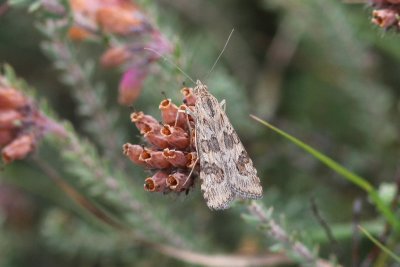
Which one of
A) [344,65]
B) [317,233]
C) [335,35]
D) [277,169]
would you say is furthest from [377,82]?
[317,233]

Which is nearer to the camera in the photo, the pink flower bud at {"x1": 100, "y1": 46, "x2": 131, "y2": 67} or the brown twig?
the pink flower bud at {"x1": 100, "y1": 46, "x2": 131, "y2": 67}

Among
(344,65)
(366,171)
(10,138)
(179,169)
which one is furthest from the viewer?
(344,65)

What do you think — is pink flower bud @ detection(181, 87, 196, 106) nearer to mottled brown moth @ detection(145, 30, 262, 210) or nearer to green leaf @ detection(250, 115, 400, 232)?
mottled brown moth @ detection(145, 30, 262, 210)

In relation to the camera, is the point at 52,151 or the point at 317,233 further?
the point at 52,151

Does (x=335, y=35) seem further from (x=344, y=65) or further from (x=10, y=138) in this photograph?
(x=10, y=138)

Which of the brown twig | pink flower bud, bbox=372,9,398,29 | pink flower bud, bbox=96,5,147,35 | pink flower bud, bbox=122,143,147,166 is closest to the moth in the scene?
pink flower bud, bbox=122,143,147,166

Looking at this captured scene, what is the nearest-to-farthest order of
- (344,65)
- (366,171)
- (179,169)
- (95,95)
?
(179,169), (95,95), (366,171), (344,65)

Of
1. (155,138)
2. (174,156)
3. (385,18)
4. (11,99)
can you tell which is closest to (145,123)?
(155,138)

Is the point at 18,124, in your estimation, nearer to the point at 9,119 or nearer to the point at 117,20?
the point at 9,119
